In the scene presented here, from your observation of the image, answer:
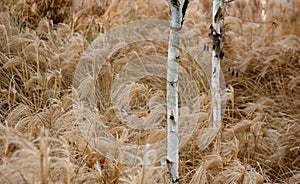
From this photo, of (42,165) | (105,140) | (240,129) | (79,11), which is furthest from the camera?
(79,11)

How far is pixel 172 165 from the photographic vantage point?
1.83 meters

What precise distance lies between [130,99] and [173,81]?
97 cm

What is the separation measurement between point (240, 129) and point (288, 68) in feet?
4.25

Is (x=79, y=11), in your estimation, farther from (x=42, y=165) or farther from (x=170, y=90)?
(x=42, y=165)

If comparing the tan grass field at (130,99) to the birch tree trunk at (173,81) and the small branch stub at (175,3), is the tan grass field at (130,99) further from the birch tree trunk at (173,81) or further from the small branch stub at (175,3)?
the small branch stub at (175,3)

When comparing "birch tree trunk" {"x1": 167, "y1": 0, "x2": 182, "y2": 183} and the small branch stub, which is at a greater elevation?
the small branch stub

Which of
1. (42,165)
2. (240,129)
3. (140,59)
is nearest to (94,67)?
(140,59)

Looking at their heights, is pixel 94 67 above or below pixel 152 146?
above

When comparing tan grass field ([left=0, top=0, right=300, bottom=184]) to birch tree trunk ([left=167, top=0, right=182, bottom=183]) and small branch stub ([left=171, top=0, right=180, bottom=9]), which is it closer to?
birch tree trunk ([left=167, top=0, right=182, bottom=183])

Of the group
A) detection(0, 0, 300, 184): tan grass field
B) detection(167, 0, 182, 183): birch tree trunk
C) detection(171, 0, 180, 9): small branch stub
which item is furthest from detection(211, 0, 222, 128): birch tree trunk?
detection(171, 0, 180, 9): small branch stub

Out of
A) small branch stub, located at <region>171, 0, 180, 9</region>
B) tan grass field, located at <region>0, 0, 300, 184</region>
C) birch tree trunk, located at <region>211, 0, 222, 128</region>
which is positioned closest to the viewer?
small branch stub, located at <region>171, 0, 180, 9</region>


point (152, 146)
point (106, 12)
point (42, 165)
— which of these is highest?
point (106, 12)

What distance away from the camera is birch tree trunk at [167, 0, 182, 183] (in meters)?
1.69

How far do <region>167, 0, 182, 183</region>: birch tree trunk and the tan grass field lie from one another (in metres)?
0.08
